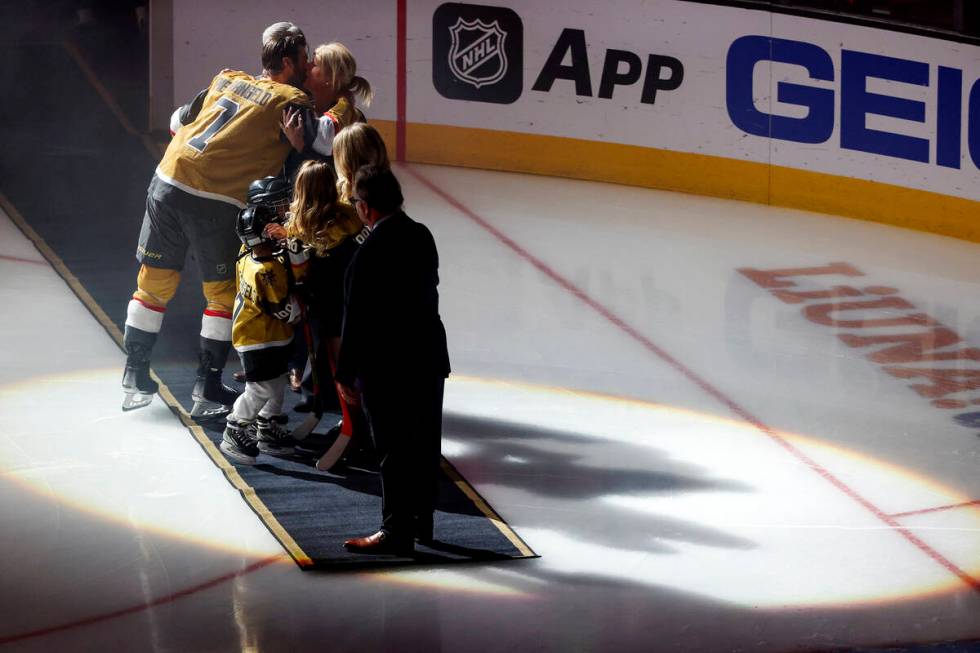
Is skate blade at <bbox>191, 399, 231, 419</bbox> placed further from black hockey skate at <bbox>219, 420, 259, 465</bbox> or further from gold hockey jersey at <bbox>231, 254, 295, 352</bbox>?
gold hockey jersey at <bbox>231, 254, 295, 352</bbox>

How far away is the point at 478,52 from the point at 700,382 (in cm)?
422

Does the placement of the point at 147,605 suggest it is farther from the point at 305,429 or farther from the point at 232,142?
the point at 232,142

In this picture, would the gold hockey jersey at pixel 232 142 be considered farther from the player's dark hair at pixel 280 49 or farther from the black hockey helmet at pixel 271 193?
the black hockey helmet at pixel 271 193

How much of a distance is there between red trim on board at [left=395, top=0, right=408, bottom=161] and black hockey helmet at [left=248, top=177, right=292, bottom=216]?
4969mm

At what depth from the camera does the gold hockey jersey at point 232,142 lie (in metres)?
6.80

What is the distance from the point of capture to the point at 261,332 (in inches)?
252

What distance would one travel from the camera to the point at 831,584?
564cm

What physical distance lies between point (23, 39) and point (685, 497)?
8577mm

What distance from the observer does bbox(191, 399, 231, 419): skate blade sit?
7.05 m

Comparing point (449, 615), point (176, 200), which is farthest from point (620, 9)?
point (449, 615)

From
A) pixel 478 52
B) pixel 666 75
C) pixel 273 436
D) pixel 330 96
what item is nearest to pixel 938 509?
pixel 273 436

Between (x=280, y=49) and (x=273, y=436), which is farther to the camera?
(x=280, y=49)

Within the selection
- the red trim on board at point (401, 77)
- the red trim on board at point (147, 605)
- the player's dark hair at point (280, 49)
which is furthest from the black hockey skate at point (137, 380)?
the red trim on board at point (401, 77)

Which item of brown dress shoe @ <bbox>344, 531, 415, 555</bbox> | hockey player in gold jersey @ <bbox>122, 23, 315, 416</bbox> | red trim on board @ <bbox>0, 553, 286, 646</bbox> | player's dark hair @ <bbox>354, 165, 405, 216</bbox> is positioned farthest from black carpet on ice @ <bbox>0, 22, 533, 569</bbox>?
player's dark hair @ <bbox>354, 165, 405, 216</bbox>
